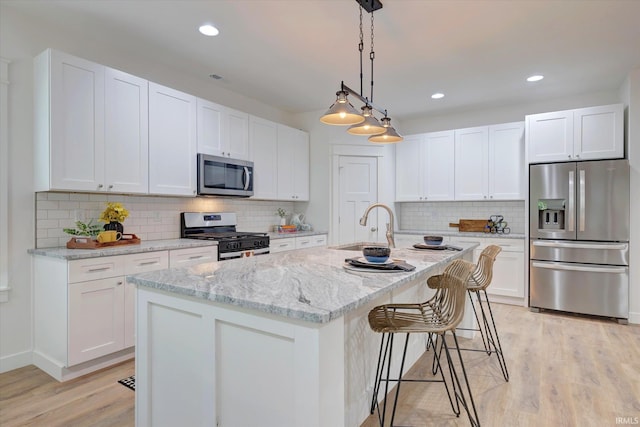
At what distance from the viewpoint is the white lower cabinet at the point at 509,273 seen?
14.9ft

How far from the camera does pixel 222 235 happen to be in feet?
12.6

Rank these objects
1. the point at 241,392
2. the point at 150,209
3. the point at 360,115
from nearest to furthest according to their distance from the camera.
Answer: the point at 241,392, the point at 360,115, the point at 150,209

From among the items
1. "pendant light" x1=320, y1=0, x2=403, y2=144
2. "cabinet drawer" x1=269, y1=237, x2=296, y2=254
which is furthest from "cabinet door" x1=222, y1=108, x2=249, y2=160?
"pendant light" x1=320, y1=0, x2=403, y2=144

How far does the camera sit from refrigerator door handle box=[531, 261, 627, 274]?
3.87 m

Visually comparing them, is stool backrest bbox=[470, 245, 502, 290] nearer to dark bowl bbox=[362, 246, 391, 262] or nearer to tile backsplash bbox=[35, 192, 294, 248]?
dark bowl bbox=[362, 246, 391, 262]

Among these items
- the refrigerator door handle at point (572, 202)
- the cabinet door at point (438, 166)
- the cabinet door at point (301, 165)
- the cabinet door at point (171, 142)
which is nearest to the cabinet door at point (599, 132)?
the refrigerator door handle at point (572, 202)

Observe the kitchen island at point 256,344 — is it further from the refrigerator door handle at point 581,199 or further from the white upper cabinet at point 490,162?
the white upper cabinet at point 490,162

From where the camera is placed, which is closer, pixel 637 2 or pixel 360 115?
pixel 360 115

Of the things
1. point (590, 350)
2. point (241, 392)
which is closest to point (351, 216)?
point (590, 350)

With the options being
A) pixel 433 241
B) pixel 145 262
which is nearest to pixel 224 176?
pixel 145 262

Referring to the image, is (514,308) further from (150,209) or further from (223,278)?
(150,209)

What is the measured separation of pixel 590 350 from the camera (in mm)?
3102

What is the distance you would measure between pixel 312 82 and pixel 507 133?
276 centimetres

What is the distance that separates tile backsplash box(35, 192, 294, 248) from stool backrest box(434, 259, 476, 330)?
287 centimetres
